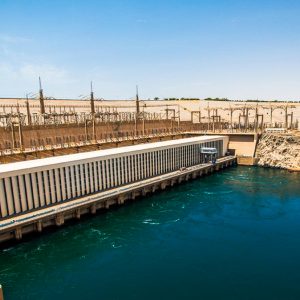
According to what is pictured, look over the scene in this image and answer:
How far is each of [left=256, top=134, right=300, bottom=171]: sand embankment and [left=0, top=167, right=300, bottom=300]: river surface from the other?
19.2 meters

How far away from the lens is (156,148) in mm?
42781

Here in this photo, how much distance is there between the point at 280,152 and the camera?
181 feet

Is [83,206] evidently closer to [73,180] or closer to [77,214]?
[77,214]

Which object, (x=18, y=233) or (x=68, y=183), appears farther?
(x=68, y=183)

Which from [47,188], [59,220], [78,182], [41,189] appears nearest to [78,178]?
[78,182]

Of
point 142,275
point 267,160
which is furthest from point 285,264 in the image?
point 267,160

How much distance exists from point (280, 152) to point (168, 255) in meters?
39.5

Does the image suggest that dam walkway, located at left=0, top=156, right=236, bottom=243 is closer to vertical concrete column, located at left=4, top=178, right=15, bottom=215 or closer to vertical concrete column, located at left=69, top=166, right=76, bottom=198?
vertical concrete column, located at left=4, top=178, right=15, bottom=215

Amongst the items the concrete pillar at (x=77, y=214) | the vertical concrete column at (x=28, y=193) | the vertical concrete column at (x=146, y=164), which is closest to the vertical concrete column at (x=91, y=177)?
the concrete pillar at (x=77, y=214)

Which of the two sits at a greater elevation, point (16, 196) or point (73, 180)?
point (73, 180)

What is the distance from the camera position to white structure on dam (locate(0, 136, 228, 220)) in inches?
1069

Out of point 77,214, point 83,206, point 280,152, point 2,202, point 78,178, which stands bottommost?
point 77,214

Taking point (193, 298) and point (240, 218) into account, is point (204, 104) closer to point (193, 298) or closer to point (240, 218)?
point (240, 218)

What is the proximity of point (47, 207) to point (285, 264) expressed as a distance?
21.3 meters
